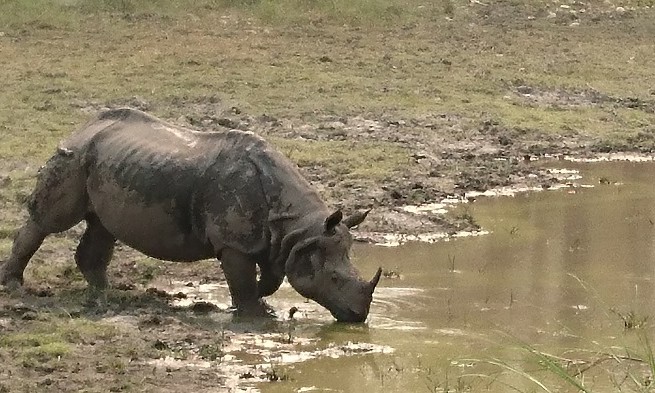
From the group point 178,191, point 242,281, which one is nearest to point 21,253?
point 178,191

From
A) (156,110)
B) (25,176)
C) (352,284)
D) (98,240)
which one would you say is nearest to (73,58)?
(156,110)

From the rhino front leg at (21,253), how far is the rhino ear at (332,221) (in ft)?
6.43

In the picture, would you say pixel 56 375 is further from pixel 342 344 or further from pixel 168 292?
pixel 168 292

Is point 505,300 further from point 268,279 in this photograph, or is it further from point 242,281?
point 242,281

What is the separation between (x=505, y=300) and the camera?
29.2ft

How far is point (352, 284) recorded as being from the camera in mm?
8250

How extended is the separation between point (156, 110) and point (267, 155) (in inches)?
299

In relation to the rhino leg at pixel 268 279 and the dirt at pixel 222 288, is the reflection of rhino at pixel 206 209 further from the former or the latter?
the dirt at pixel 222 288

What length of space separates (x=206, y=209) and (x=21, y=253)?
4.41 feet

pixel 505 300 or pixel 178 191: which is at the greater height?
pixel 178 191

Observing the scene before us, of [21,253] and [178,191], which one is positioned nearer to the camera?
[178,191]

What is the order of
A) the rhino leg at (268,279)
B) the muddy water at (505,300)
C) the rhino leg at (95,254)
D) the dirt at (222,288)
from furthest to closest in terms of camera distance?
the rhino leg at (95,254) → the rhino leg at (268,279) → the muddy water at (505,300) → the dirt at (222,288)

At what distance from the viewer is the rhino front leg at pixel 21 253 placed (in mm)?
8898

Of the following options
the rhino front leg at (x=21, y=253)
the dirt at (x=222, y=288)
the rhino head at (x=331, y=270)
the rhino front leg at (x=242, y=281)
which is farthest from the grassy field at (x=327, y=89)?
the rhino head at (x=331, y=270)
